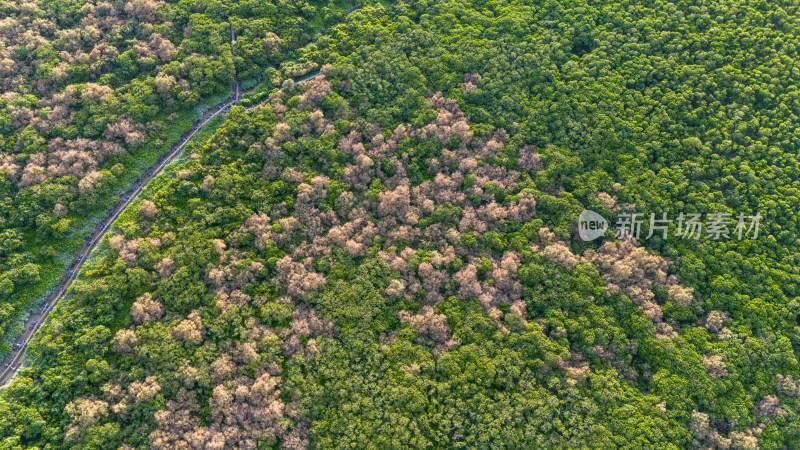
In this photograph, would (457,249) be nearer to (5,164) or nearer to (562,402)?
(562,402)

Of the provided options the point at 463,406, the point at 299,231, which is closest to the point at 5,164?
the point at 299,231
